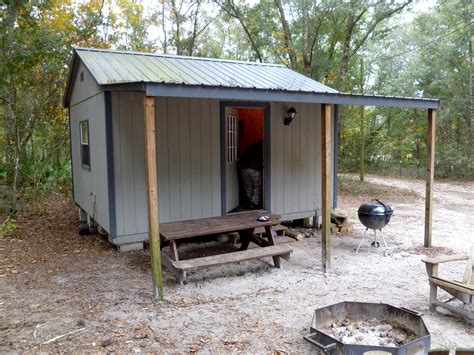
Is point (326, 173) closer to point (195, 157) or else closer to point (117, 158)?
point (195, 157)

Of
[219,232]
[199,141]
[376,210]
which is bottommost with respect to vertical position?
[219,232]

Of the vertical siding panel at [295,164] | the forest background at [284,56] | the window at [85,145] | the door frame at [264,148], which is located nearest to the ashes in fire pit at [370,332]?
the door frame at [264,148]

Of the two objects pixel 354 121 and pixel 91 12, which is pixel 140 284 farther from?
pixel 354 121

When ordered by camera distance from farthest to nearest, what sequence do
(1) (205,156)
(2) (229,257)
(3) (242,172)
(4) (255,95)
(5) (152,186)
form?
(3) (242,172) → (1) (205,156) → (2) (229,257) → (4) (255,95) → (5) (152,186)

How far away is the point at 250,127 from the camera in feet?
25.6

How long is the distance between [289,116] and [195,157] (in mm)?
1756

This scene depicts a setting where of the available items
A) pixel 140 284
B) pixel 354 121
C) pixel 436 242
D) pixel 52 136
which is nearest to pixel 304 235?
pixel 436 242

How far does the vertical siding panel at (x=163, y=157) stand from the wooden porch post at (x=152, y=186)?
1855mm

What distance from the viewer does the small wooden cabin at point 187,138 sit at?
5.30m

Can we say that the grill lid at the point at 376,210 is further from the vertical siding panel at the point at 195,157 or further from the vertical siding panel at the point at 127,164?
the vertical siding panel at the point at 127,164

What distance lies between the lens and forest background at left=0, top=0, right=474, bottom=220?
8.67m

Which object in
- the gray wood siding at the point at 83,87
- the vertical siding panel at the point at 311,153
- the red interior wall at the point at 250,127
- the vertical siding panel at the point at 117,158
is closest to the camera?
the vertical siding panel at the point at 117,158

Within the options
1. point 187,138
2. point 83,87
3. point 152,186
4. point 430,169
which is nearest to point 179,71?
point 187,138

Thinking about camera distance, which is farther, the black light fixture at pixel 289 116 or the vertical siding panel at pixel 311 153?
the vertical siding panel at pixel 311 153
